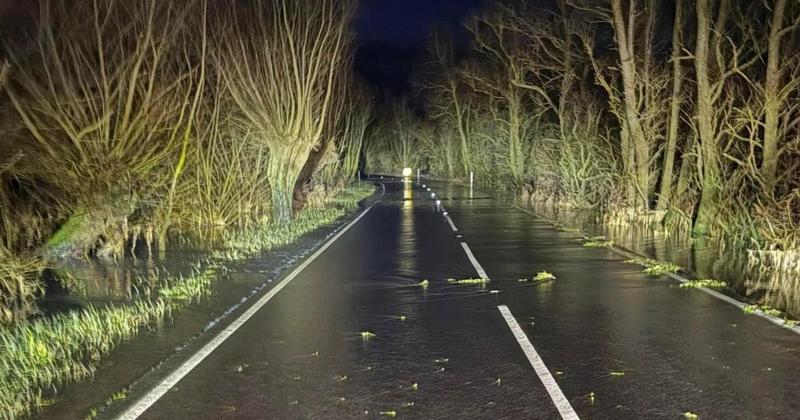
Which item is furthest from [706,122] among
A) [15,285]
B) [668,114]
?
[15,285]

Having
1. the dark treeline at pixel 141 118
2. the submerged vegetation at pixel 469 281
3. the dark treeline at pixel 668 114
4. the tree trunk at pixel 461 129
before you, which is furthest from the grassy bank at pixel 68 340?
the tree trunk at pixel 461 129

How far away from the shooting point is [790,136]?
51.7 ft

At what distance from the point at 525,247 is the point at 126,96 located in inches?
345

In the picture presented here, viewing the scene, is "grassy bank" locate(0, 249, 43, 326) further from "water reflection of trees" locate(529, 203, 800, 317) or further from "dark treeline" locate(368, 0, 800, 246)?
"dark treeline" locate(368, 0, 800, 246)

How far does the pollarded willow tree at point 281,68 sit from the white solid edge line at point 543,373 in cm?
1298

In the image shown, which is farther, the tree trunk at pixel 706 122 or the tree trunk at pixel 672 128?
the tree trunk at pixel 672 128

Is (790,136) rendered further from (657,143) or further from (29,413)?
(29,413)

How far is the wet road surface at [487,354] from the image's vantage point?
5.64m

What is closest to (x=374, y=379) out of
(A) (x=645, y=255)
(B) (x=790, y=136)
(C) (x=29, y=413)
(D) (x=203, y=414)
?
(D) (x=203, y=414)

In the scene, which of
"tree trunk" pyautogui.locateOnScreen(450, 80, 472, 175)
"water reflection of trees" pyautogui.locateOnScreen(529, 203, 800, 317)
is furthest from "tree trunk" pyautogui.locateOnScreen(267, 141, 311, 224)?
"tree trunk" pyautogui.locateOnScreen(450, 80, 472, 175)

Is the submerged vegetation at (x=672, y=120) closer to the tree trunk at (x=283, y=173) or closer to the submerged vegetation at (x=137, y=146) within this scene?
the submerged vegetation at (x=137, y=146)

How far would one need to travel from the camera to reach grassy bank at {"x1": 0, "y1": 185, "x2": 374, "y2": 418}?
19.6ft

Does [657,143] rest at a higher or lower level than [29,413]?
higher

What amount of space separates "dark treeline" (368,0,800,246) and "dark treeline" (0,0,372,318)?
9889 mm
